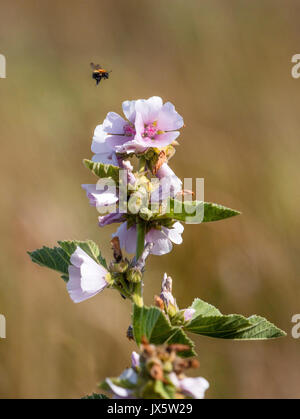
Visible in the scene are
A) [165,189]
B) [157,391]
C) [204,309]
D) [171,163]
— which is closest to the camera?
[157,391]

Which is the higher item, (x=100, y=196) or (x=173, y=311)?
(x=100, y=196)

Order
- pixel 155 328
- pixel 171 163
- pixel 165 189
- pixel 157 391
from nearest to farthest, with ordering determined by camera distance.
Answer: pixel 157 391
pixel 155 328
pixel 165 189
pixel 171 163

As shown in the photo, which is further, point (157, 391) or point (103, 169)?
point (103, 169)

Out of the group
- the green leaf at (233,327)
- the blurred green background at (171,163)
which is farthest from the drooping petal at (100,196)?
the blurred green background at (171,163)

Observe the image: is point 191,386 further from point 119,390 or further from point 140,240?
point 140,240

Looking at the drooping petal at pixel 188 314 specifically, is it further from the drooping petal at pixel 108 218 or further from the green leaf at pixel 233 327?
the drooping petal at pixel 108 218

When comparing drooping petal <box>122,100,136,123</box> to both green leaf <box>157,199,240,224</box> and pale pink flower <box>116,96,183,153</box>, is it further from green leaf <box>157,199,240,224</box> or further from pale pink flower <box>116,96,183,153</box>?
green leaf <box>157,199,240,224</box>

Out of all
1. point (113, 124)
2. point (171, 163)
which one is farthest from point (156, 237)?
Result: point (171, 163)

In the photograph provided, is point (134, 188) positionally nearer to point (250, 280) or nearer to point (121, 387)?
point (121, 387)

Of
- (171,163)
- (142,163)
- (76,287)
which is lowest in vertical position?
(76,287)
